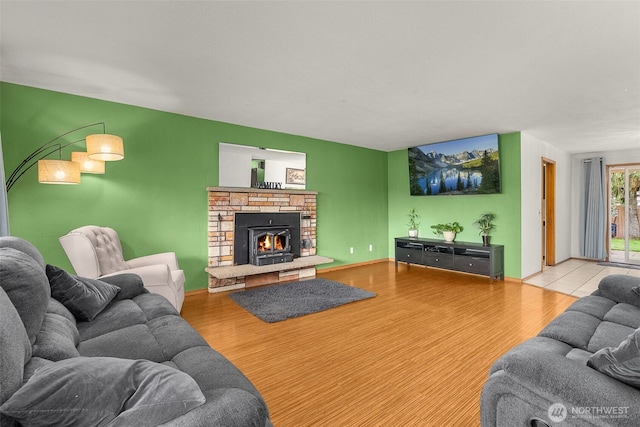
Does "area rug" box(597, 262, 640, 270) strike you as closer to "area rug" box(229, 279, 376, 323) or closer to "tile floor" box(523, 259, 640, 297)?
"tile floor" box(523, 259, 640, 297)

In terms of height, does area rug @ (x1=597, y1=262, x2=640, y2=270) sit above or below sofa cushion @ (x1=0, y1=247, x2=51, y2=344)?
below

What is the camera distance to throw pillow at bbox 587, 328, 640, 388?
102cm

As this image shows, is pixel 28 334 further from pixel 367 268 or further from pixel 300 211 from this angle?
pixel 367 268

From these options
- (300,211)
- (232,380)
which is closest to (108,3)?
(232,380)

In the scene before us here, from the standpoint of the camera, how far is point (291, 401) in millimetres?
1918

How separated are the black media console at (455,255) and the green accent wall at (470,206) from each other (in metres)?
0.24

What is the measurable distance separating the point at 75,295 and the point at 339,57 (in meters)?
2.48

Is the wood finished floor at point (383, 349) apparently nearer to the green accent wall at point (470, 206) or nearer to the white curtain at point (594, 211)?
the green accent wall at point (470, 206)

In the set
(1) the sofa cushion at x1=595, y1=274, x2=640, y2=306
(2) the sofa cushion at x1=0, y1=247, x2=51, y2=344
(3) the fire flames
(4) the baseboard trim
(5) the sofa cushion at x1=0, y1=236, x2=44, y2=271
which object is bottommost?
(4) the baseboard trim

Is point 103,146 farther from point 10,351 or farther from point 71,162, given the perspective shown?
point 10,351

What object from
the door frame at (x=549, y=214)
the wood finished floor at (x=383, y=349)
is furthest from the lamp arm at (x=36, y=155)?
the door frame at (x=549, y=214)

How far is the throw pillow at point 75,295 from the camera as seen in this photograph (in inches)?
73.3

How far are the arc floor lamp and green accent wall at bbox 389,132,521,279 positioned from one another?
16.8 feet


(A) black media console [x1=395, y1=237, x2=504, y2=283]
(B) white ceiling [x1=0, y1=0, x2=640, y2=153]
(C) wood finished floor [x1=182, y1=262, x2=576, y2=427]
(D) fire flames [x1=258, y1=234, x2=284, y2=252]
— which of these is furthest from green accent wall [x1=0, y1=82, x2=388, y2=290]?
(A) black media console [x1=395, y1=237, x2=504, y2=283]
